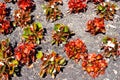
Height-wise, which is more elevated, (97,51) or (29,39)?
(29,39)

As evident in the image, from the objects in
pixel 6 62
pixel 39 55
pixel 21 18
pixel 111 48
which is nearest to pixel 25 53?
pixel 39 55

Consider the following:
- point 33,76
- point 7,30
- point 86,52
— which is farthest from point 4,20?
point 86,52

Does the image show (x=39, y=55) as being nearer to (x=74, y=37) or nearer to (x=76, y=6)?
(x=74, y=37)

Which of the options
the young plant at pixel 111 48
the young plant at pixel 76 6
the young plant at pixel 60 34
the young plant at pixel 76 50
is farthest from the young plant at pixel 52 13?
the young plant at pixel 111 48

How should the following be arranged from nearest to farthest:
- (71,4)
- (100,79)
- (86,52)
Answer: (100,79) < (86,52) < (71,4)

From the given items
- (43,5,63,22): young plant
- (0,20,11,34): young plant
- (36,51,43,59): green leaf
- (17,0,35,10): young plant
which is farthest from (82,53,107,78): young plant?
(17,0,35,10): young plant

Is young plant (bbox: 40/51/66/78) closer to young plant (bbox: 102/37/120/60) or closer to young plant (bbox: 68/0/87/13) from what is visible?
young plant (bbox: 102/37/120/60)

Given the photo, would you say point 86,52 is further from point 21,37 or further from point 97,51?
point 21,37
